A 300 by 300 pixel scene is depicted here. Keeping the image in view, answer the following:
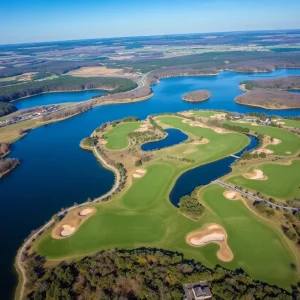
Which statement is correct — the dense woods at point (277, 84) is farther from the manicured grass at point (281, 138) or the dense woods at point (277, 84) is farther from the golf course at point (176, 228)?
the golf course at point (176, 228)

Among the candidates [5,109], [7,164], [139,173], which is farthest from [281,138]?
[5,109]

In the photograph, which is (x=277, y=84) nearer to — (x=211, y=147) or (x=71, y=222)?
(x=211, y=147)

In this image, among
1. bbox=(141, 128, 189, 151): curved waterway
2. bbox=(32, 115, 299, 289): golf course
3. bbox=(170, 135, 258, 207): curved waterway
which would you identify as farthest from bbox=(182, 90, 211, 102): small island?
bbox=(32, 115, 299, 289): golf course

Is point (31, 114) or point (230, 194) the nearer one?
Result: point (230, 194)

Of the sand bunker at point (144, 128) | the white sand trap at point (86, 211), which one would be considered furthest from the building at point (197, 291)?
the sand bunker at point (144, 128)

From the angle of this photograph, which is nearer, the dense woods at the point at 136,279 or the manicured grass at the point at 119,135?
the dense woods at the point at 136,279

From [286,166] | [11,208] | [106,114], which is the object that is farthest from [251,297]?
[106,114]
